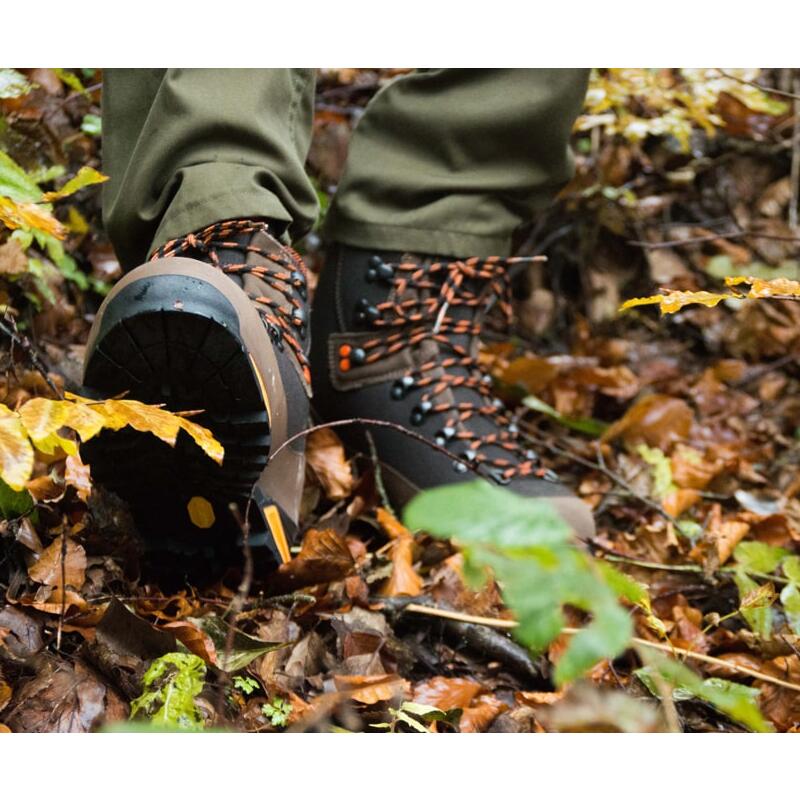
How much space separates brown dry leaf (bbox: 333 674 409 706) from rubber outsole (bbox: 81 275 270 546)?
279 millimetres

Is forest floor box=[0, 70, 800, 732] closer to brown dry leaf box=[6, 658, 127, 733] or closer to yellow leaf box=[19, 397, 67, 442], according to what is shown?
brown dry leaf box=[6, 658, 127, 733]

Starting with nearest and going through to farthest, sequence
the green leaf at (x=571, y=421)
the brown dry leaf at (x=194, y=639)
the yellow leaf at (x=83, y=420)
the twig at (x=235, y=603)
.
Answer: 1. the twig at (x=235, y=603)
2. the yellow leaf at (x=83, y=420)
3. the brown dry leaf at (x=194, y=639)
4. the green leaf at (x=571, y=421)

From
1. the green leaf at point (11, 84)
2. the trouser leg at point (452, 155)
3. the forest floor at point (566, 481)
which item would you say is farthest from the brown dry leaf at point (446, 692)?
the green leaf at point (11, 84)

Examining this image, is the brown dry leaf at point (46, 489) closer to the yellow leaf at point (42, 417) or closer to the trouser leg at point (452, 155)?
the yellow leaf at point (42, 417)

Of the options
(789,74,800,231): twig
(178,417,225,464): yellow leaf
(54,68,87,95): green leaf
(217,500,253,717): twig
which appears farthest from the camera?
(789,74,800,231): twig

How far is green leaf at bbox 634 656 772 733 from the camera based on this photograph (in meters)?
0.55

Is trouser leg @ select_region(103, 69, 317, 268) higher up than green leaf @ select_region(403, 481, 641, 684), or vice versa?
green leaf @ select_region(403, 481, 641, 684)

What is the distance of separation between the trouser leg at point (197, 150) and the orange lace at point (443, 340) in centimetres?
29

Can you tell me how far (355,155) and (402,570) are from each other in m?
0.89

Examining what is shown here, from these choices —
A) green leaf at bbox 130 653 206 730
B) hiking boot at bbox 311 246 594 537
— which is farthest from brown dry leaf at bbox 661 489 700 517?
green leaf at bbox 130 653 206 730

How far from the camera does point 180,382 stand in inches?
45.3

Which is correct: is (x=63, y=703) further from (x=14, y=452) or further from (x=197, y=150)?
(x=197, y=150)

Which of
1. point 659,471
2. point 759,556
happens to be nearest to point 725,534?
point 759,556

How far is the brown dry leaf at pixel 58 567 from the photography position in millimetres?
1162
